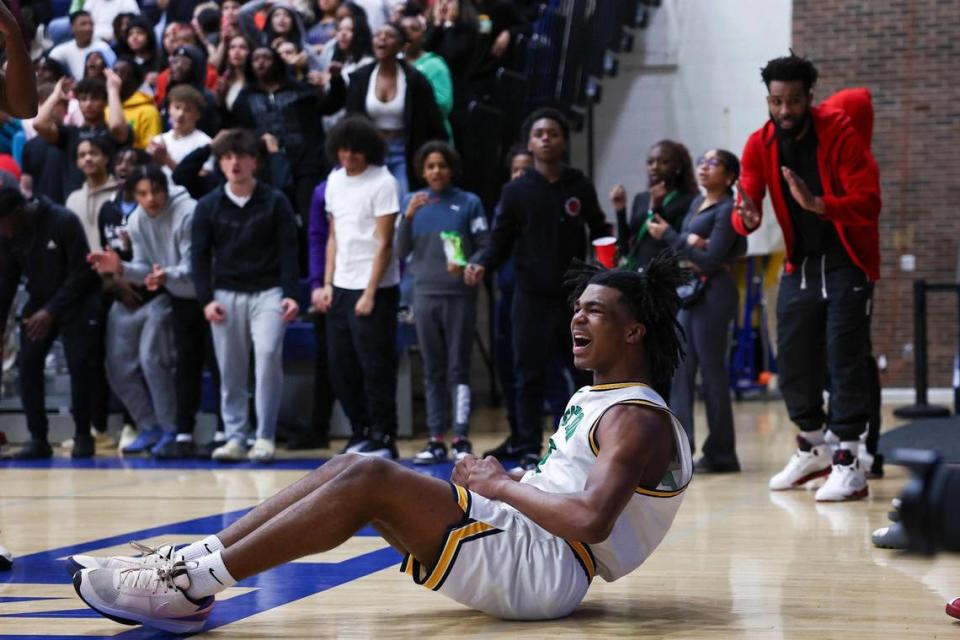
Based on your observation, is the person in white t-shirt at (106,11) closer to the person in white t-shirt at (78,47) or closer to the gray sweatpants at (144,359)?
the person in white t-shirt at (78,47)

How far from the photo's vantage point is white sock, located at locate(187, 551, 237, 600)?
3.27 meters

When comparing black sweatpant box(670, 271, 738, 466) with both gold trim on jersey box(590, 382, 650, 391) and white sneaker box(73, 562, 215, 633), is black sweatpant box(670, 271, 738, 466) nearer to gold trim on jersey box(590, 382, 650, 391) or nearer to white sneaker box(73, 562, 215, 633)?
gold trim on jersey box(590, 382, 650, 391)

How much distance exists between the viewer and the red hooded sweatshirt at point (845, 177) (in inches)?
238

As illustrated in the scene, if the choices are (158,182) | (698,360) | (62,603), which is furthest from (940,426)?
(62,603)

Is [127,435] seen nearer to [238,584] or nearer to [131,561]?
[238,584]

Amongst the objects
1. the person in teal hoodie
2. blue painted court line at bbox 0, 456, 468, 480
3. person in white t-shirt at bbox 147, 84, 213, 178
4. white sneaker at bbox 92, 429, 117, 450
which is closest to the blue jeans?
person in white t-shirt at bbox 147, 84, 213, 178

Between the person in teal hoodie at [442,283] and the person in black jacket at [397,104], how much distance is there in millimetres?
1165

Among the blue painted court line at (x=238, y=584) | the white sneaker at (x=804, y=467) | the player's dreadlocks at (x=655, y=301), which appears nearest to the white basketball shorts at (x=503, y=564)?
the player's dreadlocks at (x=655, y=301)

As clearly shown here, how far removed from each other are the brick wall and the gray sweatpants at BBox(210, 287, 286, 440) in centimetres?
764

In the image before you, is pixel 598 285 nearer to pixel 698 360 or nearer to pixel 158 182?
pixel 698 360

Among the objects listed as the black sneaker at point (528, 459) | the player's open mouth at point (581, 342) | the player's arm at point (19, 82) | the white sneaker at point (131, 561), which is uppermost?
the player's arm at point (19, 82)

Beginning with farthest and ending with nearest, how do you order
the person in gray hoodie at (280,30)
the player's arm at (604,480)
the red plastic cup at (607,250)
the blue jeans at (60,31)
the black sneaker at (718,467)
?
the blue jeans at (60,31), the person in gray hoodie at (280,30), the black sneaker at (718,467), the red plastic cup at (607,250), the player's arm at (604,480)

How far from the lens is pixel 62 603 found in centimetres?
389

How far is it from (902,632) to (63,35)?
1085 cm
